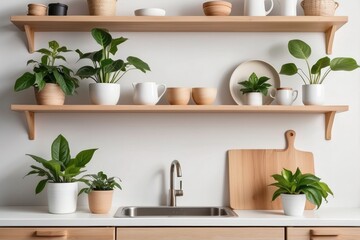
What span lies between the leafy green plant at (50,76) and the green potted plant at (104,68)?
0.07 meters

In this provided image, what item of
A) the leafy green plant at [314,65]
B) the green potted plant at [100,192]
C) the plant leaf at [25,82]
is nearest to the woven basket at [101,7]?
the plant leaf at [25,82]

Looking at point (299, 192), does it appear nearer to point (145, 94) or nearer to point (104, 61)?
point (145, 94)

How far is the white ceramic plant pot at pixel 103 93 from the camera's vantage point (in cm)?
A: 245

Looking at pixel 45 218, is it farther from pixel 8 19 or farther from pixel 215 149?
pixel 8 19

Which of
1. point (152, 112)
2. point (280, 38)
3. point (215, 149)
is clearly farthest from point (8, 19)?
point (280, 38)

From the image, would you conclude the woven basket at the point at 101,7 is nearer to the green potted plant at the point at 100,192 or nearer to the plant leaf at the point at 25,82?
the plant leaf at the point at 25,82

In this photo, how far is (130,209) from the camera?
2.58 meters

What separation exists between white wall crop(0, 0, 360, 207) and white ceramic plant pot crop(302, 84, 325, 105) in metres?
0.21

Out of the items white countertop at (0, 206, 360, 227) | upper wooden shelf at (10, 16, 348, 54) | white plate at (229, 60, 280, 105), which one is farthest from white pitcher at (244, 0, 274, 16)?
white countertop at (0, 206, 360, 227)

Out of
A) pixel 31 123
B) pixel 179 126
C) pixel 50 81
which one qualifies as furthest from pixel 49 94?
pixel 179 126

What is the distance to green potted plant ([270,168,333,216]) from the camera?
2301 millimetres

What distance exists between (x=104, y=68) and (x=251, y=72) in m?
0.84

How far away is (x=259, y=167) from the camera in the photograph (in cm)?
267

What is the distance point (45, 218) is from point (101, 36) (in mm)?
943
